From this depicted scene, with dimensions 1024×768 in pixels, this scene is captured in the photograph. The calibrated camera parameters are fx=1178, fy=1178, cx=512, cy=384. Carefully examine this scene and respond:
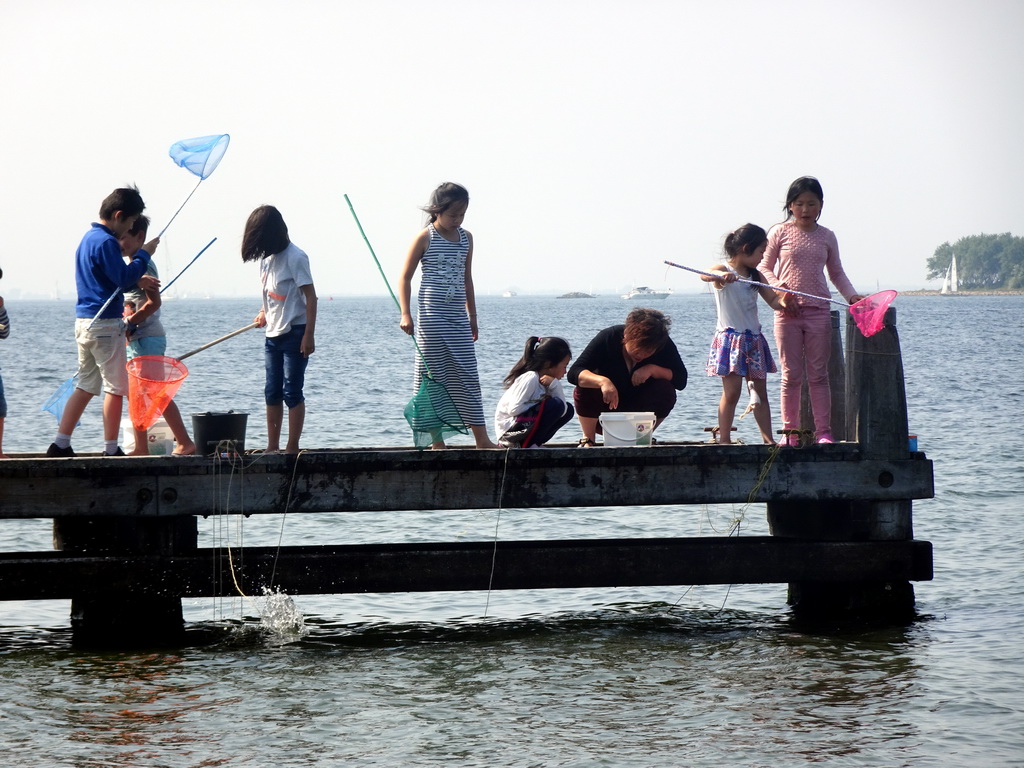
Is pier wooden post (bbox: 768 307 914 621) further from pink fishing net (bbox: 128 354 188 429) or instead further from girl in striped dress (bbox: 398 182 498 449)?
pink fishing net (bbox: 128 354 188 429)

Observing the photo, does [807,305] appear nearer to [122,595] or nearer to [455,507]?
[455,507]

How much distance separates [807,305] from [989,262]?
183759 millimetres

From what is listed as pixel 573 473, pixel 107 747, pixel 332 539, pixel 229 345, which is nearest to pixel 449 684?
pixel 573 473

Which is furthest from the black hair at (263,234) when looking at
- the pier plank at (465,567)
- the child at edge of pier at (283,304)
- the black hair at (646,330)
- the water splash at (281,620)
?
the black hair at (646,330)

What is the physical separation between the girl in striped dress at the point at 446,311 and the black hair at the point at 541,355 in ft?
1.76

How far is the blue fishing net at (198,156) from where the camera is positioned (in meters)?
7.40

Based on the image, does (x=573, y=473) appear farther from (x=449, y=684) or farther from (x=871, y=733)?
(x=871, y=733)

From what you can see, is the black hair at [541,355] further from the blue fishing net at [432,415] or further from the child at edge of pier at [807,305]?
the child at edge of pier at [807,305]

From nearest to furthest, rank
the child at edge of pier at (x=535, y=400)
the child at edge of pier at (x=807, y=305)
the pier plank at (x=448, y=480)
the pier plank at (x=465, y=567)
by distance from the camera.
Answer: the pier plank at (x=448, y=480) < the pier plank at (x=465, y=567) < the child at edge of pier at (x=535, y=400) < the child at edge of pier at (x=807, y=305)

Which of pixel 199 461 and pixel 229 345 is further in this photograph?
pixel 229 345

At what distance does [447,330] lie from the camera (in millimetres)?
7199

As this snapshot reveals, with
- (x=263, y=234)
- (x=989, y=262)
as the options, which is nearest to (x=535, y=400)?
(x=263, y=234)

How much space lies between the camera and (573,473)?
6.89 meters

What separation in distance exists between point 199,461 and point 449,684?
1886 mm
